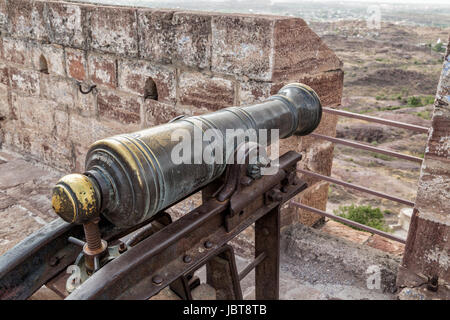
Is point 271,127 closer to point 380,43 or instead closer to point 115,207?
point 115,207

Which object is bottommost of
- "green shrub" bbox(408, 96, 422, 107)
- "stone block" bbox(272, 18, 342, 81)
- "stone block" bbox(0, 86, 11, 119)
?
"green shrub" bbox(408, 96, 422, 107)

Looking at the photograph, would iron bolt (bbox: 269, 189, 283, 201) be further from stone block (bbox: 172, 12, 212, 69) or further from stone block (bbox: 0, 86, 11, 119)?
stone block (bbox: 0, 86, 11, 119)

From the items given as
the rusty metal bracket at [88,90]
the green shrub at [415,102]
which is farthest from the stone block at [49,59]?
the green shrub at [415,102]

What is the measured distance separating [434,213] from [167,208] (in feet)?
5.10

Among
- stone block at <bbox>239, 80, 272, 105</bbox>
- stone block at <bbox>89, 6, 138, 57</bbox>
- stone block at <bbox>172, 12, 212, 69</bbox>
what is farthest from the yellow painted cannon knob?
stone block at <bbox>89, 6, 138, 57</bbox>

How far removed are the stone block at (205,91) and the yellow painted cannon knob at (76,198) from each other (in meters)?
1.81

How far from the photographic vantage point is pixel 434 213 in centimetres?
242

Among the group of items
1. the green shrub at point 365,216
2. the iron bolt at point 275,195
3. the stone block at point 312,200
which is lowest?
the green shrub at point 365,216

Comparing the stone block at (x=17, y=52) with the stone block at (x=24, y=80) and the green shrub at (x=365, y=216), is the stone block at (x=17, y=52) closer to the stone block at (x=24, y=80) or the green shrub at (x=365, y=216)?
the stone block at (x=24, y=80)

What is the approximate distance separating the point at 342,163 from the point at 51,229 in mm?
9587

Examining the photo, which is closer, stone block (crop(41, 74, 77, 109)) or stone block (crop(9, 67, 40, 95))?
stone block (crop(41, 74, 77, 109))

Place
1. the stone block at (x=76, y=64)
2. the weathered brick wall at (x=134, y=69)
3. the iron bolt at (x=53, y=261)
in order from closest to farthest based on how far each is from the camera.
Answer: the iron bolt at (x=53, y=261) < the weathered brick wall at (x=134, y=69) < the stone block at (x=76, y=64)

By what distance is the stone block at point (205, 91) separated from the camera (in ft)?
9.95

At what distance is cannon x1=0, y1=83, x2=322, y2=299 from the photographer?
53.4 inches
